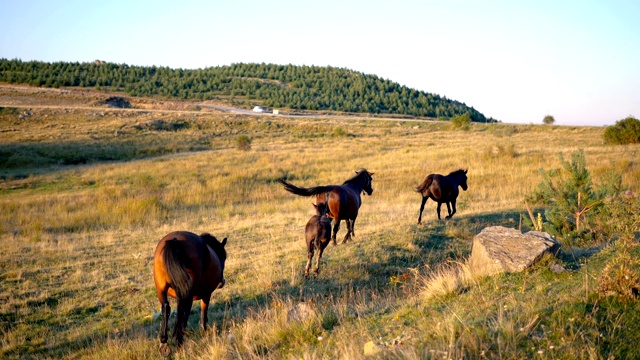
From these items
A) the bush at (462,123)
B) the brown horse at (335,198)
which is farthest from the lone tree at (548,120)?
the brown horse at (335,198)

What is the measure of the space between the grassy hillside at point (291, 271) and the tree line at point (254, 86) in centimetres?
7261

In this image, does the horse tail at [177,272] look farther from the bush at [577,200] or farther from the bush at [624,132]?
the bush at [624,132]

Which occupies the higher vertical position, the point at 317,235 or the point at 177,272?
the point at 177,272

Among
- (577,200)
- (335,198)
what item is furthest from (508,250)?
(577,200)

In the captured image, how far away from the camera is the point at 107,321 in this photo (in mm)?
7703

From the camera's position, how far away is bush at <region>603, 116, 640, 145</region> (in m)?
38.8

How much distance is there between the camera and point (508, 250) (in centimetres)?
732

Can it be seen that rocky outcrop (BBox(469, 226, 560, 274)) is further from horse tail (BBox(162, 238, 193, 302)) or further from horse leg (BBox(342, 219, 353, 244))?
horse tail (BBox(162, 238, 193, 302))

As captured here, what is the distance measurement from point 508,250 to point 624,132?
39680 mm

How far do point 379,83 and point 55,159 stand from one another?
111054 mm

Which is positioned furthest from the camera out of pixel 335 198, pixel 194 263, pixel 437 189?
pixel 437 189

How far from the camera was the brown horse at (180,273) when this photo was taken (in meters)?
5.55

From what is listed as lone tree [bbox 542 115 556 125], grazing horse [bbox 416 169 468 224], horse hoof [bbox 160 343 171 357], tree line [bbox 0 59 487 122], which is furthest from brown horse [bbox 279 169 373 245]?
tree line [bbox 0 59 487 122]

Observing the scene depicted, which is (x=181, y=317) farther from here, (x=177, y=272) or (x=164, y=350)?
→ (x=177, y=272)
